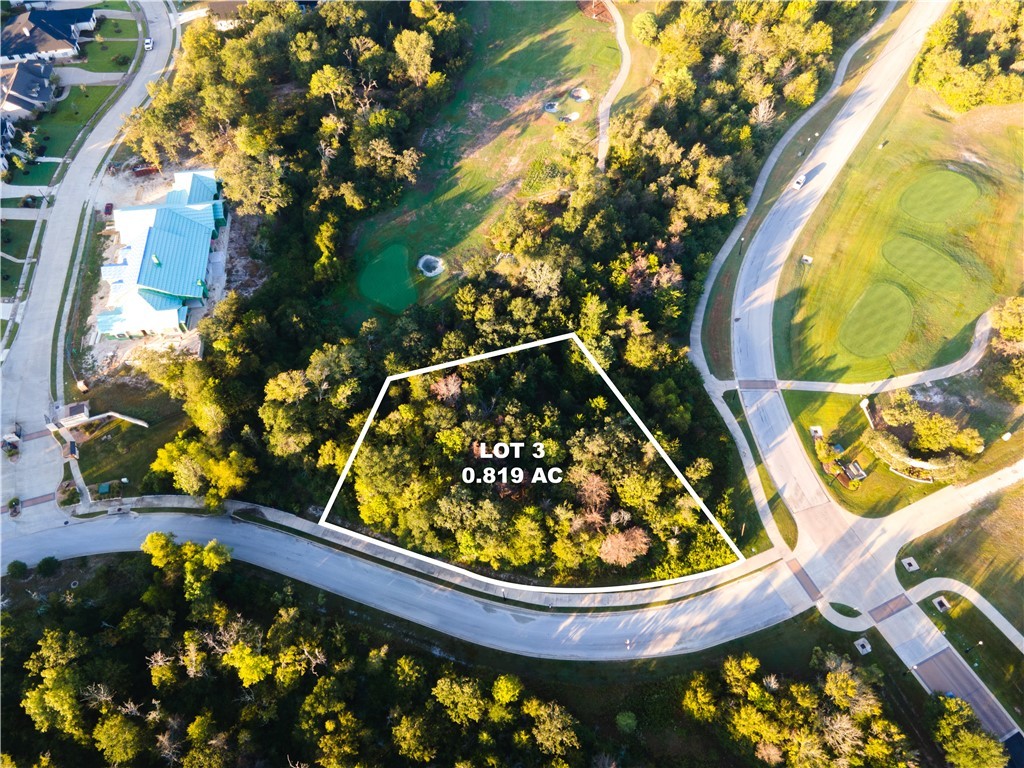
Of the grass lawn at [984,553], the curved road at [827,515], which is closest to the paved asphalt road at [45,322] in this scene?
the curved road at [827,515]

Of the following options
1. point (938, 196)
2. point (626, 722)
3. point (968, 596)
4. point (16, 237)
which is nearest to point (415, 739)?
point (626, 722)

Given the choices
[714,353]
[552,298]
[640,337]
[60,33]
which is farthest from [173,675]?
[60,33]

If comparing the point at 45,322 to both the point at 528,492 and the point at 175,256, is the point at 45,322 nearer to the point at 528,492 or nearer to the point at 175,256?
the point at 175,256

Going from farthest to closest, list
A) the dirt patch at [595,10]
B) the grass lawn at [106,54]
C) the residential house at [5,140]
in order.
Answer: the dirt patch at [595,10]
the grass lawn at [106,54]
the residential house at [5,140]

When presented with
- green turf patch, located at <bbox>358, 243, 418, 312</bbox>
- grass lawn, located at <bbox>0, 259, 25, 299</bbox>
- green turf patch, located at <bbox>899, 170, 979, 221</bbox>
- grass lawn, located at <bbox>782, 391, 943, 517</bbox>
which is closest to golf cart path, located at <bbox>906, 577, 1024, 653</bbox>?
grass lawn, located at <bbox>782, 391, 943, 517</bbox>

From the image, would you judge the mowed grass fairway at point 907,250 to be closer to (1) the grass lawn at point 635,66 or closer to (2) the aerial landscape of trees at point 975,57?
(2) the aerial landscape of trees at point 975,57

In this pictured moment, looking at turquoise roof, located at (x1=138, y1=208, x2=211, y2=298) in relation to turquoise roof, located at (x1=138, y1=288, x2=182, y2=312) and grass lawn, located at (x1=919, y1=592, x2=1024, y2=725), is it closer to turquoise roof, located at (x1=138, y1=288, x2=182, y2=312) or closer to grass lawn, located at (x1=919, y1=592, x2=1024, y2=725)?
A: turquoise roof, located at (x1=138, y1=288, x2=182, y2=312)

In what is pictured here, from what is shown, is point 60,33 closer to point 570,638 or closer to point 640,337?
point 640,337
